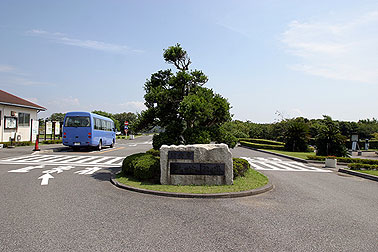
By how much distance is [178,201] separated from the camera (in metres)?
7.06

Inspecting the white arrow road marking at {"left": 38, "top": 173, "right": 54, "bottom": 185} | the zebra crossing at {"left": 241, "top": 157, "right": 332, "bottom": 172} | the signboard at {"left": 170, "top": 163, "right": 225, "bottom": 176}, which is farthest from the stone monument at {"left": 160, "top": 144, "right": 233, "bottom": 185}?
the zebra crossing at {"left": 241, "top": 157, "right": 332, "bottom": 172}

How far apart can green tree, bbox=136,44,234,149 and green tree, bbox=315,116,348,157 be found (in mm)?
13940

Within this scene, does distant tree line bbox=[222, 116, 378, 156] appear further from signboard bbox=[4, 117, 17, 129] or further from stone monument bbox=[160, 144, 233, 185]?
signboard bbox=[4, 117, 17, 129]

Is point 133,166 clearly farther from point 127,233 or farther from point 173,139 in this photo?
point 127,233

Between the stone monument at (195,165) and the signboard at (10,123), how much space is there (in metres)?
22.8

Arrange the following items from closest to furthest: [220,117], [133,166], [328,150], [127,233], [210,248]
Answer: [210,248], [127,233], [133,166], [220,117], [328,150]

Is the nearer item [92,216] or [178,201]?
[92,216]

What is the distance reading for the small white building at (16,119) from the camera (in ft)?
81.5

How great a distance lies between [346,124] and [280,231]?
69412mm

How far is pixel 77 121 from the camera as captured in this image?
67.5 ft

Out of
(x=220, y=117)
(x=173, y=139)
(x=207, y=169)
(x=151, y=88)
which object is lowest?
(x=207, y=169)

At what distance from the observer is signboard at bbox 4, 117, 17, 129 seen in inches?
986

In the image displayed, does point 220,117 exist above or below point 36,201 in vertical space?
above

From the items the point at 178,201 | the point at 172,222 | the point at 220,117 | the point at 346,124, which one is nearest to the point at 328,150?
the point at 220,117
